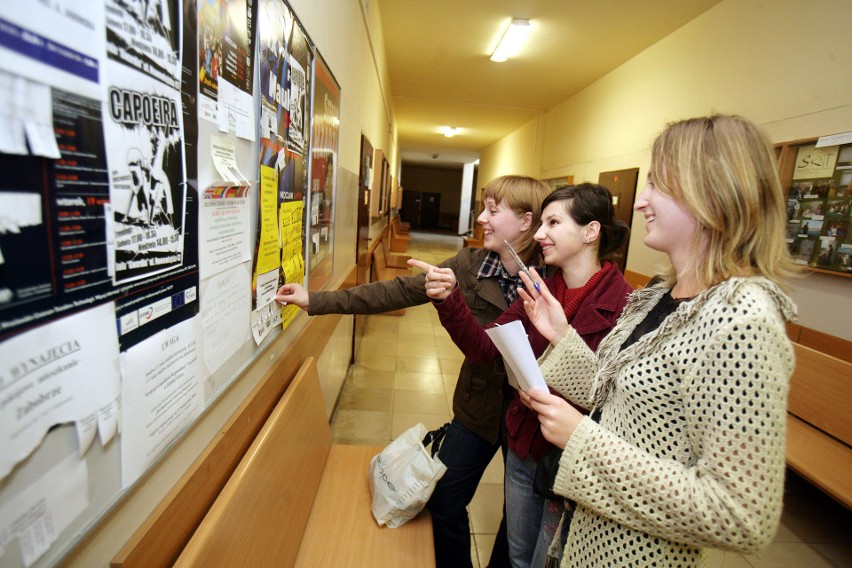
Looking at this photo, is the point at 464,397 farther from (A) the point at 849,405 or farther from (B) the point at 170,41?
(A) the point at 849,405

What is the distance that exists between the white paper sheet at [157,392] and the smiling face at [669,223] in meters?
0.95

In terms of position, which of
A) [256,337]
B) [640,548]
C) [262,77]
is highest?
[262,77]

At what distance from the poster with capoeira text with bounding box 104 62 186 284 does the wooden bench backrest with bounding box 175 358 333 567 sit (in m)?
0.54

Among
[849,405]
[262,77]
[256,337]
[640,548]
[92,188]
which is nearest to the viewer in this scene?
[92,188]

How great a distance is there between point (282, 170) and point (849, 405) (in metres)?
2.87

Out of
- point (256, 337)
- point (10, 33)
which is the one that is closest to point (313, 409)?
point (256, 337)

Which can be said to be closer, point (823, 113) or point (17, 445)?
point (17, 445)

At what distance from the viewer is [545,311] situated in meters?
1.35

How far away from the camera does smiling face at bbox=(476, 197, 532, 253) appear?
171 cm

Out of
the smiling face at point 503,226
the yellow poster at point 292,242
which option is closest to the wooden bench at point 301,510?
the yellow poster at point 292,242

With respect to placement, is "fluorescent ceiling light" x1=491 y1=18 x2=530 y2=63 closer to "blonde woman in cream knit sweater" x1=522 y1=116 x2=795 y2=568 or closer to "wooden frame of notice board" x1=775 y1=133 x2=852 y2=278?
"wooden frame of notice board" x1=775 y1=133 x2=852 y2=278

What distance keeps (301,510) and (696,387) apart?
122 centimetres

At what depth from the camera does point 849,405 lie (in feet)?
6.86

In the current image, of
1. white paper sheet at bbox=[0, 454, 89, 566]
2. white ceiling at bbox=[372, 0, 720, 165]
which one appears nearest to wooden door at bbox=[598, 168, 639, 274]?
white ceiling at bbox=[372, 0, 720, 165]
